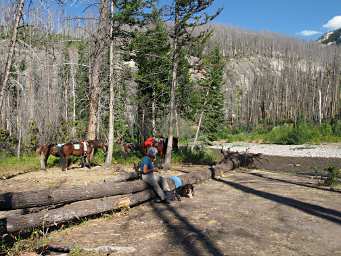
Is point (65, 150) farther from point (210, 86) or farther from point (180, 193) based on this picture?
point (210, 86)

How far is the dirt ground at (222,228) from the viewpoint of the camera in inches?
247

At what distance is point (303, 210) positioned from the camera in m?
9.05

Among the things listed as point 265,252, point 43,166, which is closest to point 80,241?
point 265,252

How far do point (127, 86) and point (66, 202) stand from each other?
11340mm

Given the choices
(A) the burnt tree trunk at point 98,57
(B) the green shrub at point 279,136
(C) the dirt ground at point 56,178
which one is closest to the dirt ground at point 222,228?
(C) the dirt ground at point 56,178

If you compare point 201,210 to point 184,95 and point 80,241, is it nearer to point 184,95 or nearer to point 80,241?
point 80,241

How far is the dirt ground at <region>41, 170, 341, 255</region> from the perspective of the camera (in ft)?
20.5

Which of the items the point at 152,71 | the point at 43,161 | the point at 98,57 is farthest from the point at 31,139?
the point at 98,57

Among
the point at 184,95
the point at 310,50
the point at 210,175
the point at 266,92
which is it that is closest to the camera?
the point at 210,175

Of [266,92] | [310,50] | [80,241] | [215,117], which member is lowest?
[80,241]

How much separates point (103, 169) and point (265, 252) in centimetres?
1224

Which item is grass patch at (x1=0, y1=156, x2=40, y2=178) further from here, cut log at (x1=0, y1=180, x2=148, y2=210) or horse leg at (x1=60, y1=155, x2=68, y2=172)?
cut log at (x1=0, y1=180, x2=148, y2=210)

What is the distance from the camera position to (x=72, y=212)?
7730 mm

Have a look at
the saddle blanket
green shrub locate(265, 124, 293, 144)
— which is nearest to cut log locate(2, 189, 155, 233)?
the saddle blanket
